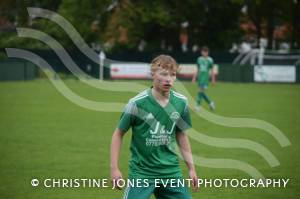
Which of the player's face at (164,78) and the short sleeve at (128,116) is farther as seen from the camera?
the short sleeve at (128,116)

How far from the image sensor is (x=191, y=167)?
6625 millimetres

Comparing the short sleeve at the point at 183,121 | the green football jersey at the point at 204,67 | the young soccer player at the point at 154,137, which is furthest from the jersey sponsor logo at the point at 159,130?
the green football jersey at the point at 204,67

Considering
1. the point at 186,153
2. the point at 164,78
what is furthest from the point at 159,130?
the point at 164,78

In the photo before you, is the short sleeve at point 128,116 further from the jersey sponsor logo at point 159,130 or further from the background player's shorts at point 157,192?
the background player's shorts at point 157,192

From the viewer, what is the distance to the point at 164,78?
242 inches

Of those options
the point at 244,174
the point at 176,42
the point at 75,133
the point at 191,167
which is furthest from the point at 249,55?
the point at 191,167

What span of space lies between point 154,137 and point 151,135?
0.03 m

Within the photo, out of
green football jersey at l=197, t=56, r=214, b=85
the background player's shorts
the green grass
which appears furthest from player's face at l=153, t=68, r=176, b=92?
green football jersey at l=197, t=56, r=214, b=85

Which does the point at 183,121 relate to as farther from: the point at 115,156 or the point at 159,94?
the point at 115,156

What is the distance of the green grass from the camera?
10.2 meters

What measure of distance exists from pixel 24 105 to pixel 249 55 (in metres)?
27.7

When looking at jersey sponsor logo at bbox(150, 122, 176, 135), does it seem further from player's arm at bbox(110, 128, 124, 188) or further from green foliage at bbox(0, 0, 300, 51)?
green foliage at bbox(0, 0, 300, 51)

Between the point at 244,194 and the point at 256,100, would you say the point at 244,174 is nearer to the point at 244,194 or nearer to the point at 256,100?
the point at 244,194

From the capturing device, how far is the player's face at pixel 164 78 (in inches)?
241
